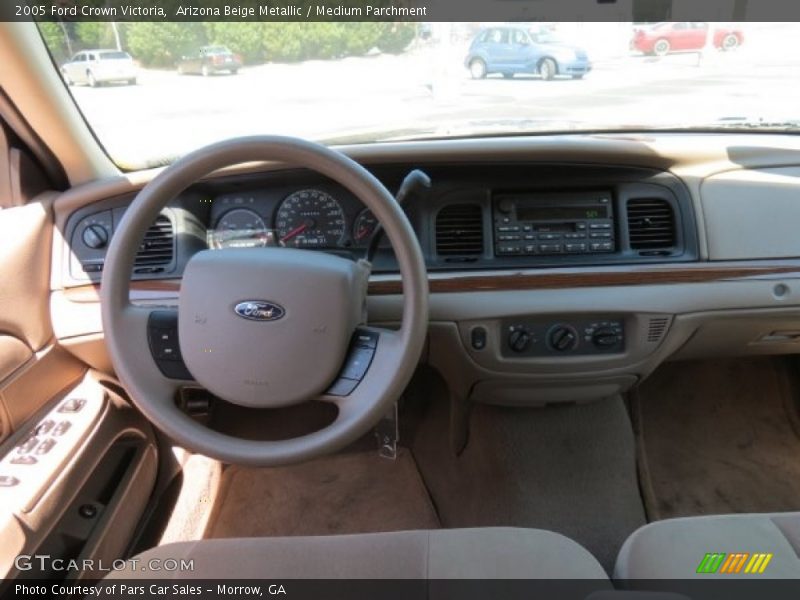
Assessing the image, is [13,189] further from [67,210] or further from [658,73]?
[658,73]

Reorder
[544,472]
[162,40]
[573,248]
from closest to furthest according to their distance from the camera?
1. [162,40]
2. [573,248]
3. [544,472]

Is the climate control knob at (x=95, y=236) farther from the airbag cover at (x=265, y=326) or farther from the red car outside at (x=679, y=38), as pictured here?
the red car outside at (x=679, y=38)

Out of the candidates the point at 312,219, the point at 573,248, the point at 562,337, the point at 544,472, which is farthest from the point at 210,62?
the point at 544,472

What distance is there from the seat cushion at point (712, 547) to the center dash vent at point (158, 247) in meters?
1.39

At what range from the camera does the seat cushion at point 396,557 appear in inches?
52.9

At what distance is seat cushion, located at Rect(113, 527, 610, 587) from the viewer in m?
1.34

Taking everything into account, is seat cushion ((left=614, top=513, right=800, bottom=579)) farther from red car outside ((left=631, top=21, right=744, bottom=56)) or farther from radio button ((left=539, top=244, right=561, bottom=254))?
red car outside ((left=631, top=21, right=744, bottom=56))

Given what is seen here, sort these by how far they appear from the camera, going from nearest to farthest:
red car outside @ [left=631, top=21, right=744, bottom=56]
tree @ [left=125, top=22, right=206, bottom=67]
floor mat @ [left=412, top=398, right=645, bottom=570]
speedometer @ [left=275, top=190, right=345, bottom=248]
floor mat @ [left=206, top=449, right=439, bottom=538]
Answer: tree @ [left=125, top=22, right=206, bottom=67] < red car outside @ [left=631, top=21, right=744, bottom=56] < speedometer @ [left=275, top=190, right=345, bottom=248] < floor mat @ [left=412, top=398, right=645, bottom=570] < floor mat @ [left=206, top=449, right=439, bottom=538]

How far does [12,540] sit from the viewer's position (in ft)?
4.69

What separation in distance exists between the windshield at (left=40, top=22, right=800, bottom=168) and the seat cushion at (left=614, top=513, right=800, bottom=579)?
3.81 ft

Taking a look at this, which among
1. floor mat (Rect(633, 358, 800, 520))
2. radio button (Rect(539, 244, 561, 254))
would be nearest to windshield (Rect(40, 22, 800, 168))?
radio button (Rect(539, 244, 561, 254))

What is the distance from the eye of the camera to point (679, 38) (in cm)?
184

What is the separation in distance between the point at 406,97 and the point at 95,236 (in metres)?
0.95

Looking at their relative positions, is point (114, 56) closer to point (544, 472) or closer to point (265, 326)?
point (265, 326)
